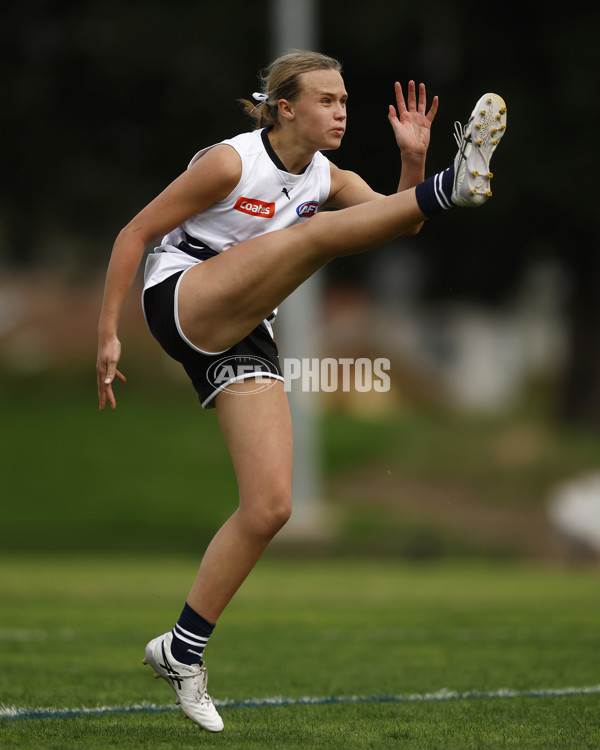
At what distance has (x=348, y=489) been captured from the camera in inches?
677

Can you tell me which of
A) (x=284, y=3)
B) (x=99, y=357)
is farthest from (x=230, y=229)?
(x=284, y=3)

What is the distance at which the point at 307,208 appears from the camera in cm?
448

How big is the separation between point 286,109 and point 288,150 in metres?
0.15

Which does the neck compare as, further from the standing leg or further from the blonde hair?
the standing leg

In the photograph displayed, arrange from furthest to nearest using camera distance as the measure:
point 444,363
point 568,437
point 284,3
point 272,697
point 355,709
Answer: point 444,363
point 568,437
point 284,3
point 272,697
point 355,709

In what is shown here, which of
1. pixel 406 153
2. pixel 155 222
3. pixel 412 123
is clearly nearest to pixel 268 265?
pixel 155 222

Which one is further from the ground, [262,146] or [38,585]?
[262,146]

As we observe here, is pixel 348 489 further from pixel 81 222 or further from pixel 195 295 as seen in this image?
pixel 195 295

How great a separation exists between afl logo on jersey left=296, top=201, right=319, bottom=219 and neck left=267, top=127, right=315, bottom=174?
0.12m

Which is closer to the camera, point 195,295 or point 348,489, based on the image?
point 195,295

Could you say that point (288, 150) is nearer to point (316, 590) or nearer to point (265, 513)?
point (265, 513)

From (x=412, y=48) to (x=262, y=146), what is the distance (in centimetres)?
1261

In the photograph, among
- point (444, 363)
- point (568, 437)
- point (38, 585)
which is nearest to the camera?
point (38, 585)

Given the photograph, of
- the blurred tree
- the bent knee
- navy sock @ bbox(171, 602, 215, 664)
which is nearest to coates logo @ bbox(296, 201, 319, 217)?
the bent knee
